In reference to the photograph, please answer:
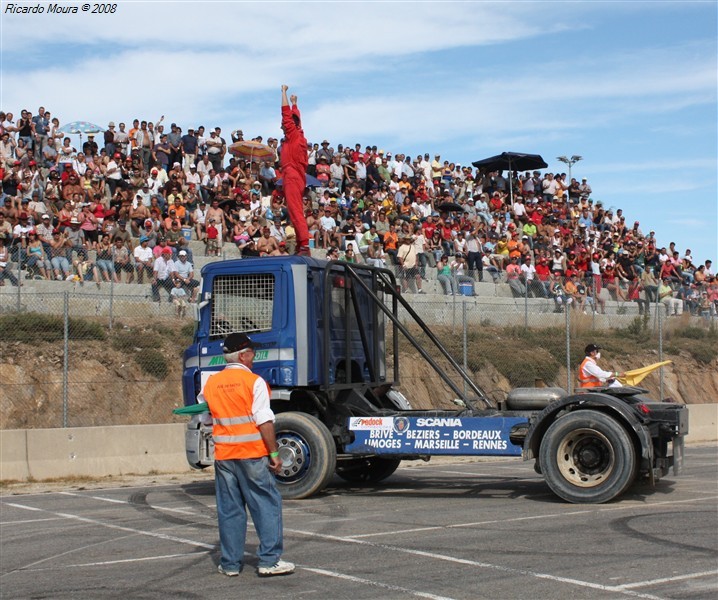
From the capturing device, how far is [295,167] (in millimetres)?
16750

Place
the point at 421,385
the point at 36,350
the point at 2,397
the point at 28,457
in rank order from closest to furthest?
1. the point at 28,457
2. the point at 2,397
3. the point at 36,350
4. the point at 421,385

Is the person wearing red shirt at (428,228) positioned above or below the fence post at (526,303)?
above

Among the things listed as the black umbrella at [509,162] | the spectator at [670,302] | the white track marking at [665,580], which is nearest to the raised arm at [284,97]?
the white track marking at [665,580]

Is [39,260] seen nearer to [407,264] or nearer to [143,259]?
[143,259]

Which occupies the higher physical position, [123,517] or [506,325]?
[506,325]

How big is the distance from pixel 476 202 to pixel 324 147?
18.1ft

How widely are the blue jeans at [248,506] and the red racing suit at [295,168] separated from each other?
27.5 feet

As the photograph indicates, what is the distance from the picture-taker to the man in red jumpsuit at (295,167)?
16250 millimetres

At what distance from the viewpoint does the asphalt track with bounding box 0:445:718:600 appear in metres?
7.73

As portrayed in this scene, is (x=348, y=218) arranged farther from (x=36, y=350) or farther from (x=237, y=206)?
(x=36, y=350)

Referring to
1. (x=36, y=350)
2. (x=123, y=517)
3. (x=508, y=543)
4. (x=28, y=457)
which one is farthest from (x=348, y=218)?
(x=508, y=543)

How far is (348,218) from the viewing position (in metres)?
27.5

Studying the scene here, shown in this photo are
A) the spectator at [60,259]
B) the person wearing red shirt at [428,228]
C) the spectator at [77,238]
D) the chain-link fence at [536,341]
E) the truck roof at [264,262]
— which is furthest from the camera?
the person wearing red shirt at [428,228]

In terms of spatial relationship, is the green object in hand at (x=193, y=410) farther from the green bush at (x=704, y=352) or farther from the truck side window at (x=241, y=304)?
the green bush at (x=704, y=352)
